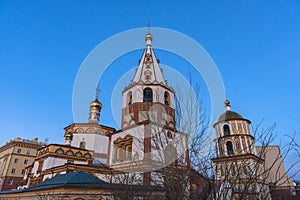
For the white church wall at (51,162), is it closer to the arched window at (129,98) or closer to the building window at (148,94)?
the arched window at (129,98)

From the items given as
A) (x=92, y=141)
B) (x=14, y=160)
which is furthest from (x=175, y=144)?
(x=14, y=160)

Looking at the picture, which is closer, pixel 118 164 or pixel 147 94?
pixel 118 164

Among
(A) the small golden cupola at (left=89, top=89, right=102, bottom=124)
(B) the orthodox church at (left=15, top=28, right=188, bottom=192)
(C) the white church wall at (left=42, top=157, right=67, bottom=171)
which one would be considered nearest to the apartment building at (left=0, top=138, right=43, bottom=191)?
(B) the orthodox church at (left=15, top=28, right=188, bottom=192)

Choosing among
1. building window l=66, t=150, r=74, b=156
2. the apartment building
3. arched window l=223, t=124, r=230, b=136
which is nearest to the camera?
building window l=66, t=150, r=74, b=156

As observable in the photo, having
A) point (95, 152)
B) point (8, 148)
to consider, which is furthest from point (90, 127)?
point (8, 148)

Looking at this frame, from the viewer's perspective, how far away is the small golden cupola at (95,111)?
100 ft

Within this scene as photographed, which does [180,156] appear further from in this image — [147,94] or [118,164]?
[147,94]

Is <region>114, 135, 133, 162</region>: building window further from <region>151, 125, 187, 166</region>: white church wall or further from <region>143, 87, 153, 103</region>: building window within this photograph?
<region>151, 125, 187, 166</region>: white church wall

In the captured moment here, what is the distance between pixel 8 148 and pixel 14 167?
5.12m

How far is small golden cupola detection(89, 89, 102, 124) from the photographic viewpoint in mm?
30500

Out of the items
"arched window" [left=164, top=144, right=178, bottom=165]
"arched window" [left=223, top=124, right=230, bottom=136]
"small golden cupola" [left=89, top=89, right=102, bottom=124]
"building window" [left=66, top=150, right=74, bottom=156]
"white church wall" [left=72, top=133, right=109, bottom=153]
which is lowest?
"arched window" [left=164, top=144, right=178, bottom=165]

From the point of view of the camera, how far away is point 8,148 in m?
47.2

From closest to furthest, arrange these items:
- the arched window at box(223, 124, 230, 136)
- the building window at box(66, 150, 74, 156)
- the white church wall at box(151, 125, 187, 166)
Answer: the white church wall at box(151, 125, 187, 166) → the building window at box(66, 150, 74, 156) → the arched window at box(223, 124, 230, 136)

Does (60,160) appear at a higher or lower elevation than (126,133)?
lower
